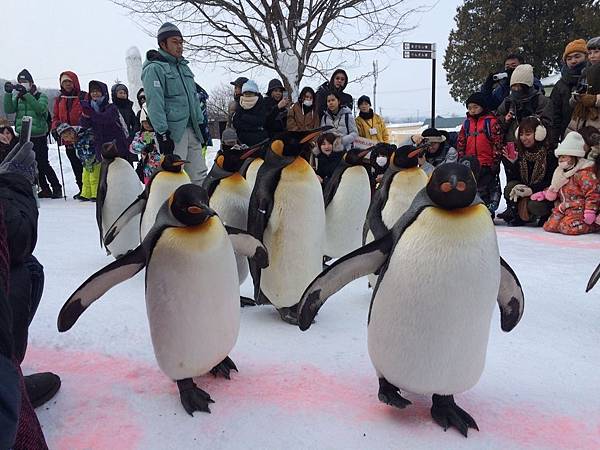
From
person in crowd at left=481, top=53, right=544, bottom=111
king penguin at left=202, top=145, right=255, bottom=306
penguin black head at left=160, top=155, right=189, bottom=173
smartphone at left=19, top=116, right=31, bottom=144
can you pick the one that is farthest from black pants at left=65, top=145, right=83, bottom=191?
smartphone at left=19, top=116, right=31, bottom=144

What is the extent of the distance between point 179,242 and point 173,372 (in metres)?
0.41

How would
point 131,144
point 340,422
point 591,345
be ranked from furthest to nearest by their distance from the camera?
point 131,144 → point 591,345 → point 340,422

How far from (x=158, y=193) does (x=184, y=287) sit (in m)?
1.40

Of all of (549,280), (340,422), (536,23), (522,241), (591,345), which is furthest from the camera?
(536,23)

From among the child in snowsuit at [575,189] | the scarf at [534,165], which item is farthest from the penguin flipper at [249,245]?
the scarf at [534,165]

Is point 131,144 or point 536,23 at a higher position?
point 536,23

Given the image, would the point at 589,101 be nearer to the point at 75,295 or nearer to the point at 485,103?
the point at 485,103

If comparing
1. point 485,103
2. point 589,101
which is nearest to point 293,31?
point 485,103

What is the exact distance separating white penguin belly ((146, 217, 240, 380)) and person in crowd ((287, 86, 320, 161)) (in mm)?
2811

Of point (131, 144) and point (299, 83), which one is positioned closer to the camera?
point (131, 144)

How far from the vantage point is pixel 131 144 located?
598 centimetres

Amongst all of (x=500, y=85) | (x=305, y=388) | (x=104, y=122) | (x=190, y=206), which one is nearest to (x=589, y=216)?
(x=500, y=85)

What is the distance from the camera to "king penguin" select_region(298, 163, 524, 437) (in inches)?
52.6

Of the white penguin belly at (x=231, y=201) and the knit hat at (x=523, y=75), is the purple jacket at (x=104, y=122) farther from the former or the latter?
the knit hat at (x=523, y=75)
